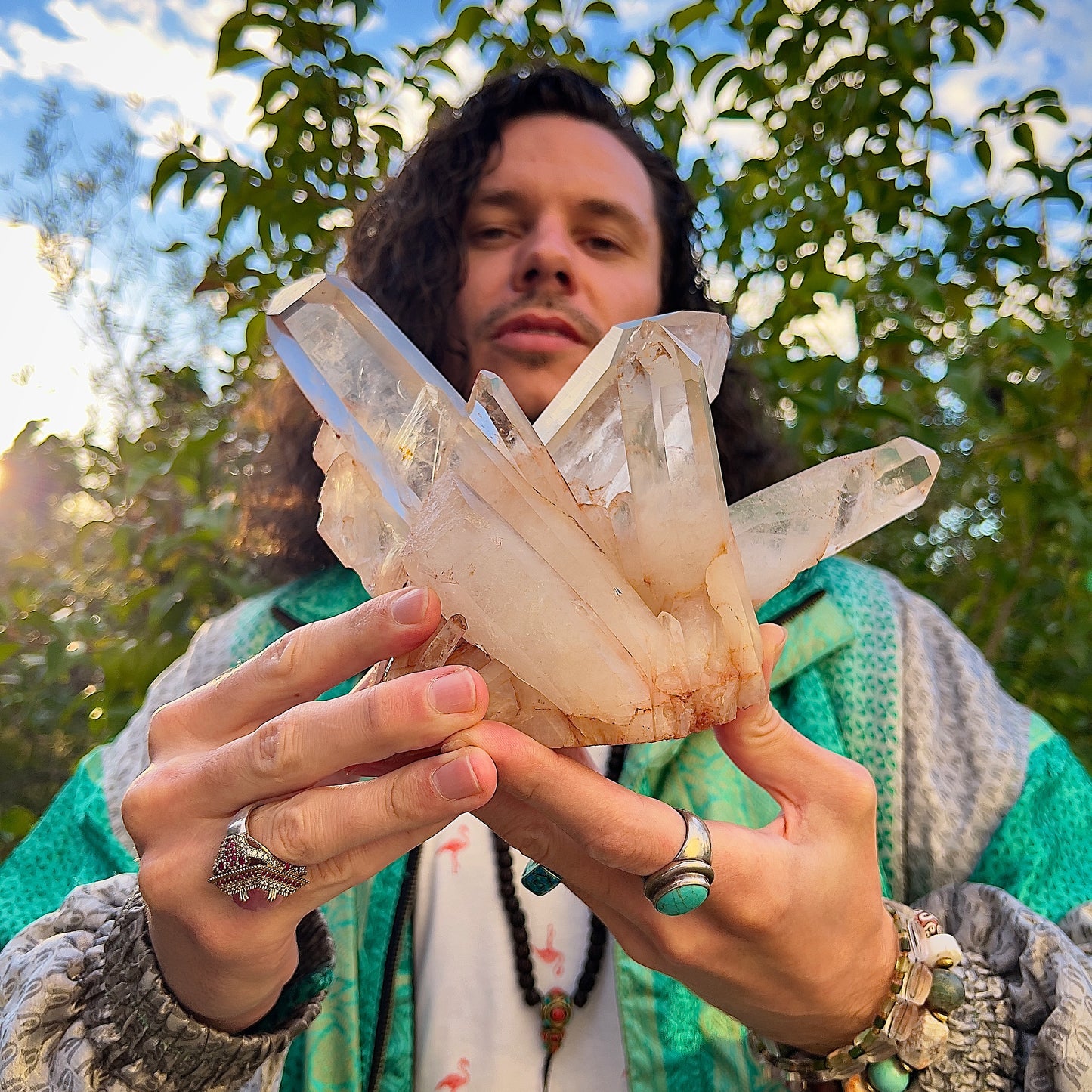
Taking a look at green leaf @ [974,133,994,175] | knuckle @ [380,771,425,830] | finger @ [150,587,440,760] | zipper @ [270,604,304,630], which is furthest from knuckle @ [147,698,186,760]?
green leaf @ [974,133,994,175]

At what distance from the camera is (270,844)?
661 mm

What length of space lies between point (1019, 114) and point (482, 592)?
1.71 metres

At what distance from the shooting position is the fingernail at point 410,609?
0.65 metres

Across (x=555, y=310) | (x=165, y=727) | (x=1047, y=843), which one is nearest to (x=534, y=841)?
(x=165, y=727)

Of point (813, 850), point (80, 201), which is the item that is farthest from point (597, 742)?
point (80, 201)

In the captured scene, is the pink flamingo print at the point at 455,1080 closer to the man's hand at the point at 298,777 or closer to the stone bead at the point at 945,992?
the man's hand at the point at 298,777

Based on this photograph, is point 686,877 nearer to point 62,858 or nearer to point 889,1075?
point 889,1075

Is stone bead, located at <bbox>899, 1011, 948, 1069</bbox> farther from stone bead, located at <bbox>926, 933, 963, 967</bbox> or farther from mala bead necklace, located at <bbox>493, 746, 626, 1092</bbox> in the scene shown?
mala bead necklace, located at <bbox>493, 746, 626, 1092</bbox>

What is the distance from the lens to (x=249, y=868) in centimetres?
67

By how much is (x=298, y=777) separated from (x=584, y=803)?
0.73ft

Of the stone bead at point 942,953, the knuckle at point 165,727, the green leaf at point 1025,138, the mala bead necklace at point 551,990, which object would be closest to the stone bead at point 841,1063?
the stone bead at point 942,953

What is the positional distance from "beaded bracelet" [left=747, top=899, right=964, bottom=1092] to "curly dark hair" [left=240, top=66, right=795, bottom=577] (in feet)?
2.97

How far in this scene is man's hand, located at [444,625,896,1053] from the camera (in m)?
0.70

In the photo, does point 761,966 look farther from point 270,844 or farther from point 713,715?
point 270,844
